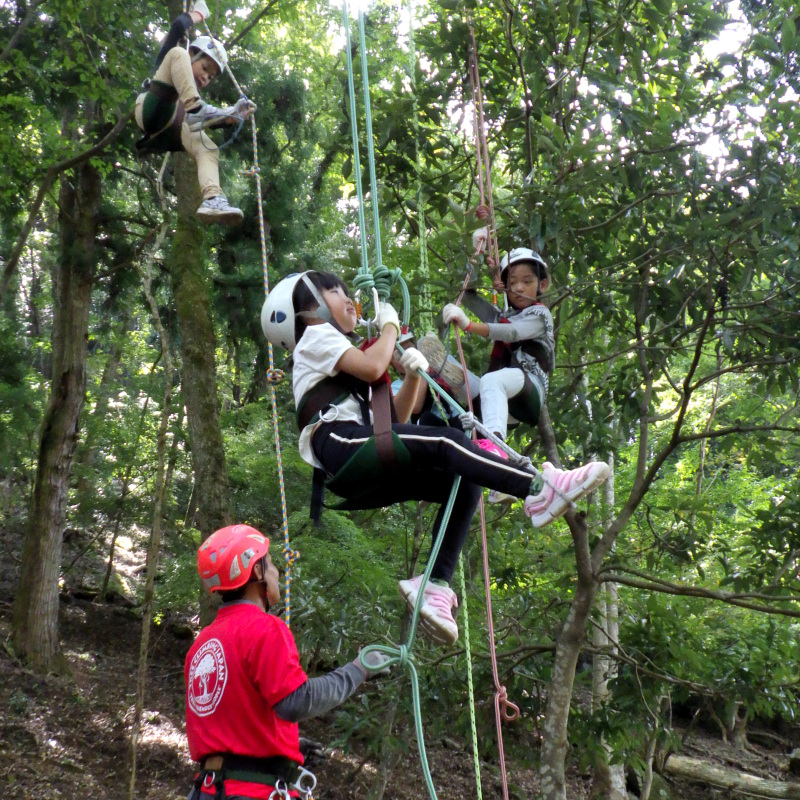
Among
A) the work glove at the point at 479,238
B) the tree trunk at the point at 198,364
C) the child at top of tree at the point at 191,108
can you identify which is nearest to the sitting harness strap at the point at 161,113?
the child at top of tree at the point at 191,108

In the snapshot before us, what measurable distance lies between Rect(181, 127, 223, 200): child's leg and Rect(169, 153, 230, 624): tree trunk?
829 mm

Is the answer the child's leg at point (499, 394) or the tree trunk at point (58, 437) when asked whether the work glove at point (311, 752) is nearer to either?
the child's leg at point (499, 394)

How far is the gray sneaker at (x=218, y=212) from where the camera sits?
14.7 ft

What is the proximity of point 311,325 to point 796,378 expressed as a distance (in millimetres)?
3551

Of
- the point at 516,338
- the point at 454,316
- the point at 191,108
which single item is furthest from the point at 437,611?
the point at 191,108

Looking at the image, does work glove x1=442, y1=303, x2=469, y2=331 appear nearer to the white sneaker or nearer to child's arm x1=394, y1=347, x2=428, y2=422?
child's arm x1=394, y1=347, x2=428, y2=422

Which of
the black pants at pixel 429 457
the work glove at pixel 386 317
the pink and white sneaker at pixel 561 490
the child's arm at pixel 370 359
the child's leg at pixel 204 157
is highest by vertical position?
the child's leg at pixel 204 157

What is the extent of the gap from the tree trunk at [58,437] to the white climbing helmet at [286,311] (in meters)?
6.18

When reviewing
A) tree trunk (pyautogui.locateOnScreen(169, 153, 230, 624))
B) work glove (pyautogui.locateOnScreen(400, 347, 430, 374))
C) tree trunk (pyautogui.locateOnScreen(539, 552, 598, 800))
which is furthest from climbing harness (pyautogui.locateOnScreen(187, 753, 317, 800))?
tree trunk (pyautogui.locateOnScreen(169, 153, 230, 624))

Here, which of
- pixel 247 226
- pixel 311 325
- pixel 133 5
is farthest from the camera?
pixel 247 226

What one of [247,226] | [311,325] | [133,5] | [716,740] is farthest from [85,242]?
[716,740]

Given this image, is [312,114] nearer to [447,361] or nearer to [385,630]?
[385,630]

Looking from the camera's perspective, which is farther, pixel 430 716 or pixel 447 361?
pixel 430 716

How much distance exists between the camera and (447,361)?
149 inches
